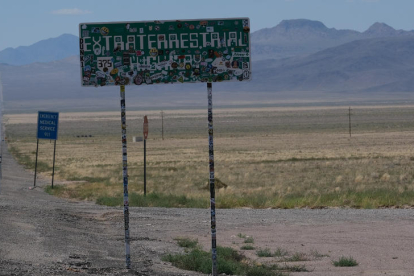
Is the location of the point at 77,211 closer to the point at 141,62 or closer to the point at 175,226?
the point at 175,226

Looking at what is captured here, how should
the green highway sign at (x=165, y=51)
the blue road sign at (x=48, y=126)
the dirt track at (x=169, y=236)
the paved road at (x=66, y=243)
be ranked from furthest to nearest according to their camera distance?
the blue road sign at (x=48, y=126) < the dirt track at (x=169, y=236) < the paved road at (x=66, y=243) < the green highway sign at (x=165, y=51)

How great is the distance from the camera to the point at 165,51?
9.82 metres

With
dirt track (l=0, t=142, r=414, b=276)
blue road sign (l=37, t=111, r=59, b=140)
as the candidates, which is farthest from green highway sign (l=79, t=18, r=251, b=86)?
blue road sign (l=37, t=111, r=59, b=140)

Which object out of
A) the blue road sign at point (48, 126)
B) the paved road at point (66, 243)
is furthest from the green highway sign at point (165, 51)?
the blue road sign at point (48, 126)

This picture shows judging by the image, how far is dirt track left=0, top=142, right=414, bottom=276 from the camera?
10.9 meters

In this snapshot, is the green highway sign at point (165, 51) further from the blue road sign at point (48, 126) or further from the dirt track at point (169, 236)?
the blue road sign at point (48, 126)

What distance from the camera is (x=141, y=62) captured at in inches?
387

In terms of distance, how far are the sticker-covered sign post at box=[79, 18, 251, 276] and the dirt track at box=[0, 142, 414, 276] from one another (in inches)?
91.8

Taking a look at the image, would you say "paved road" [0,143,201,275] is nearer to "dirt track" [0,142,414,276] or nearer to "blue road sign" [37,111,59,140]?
"dirt track" [0,142,414,276]

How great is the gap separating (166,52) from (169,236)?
20.5ft

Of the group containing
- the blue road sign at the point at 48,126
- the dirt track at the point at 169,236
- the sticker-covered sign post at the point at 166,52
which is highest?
the sticker-covered sign post at the point at 166,52

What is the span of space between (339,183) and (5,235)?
19.2 m

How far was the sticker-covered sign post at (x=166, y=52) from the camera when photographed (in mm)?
9758

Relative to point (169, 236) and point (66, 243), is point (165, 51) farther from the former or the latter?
point (169, 236)
